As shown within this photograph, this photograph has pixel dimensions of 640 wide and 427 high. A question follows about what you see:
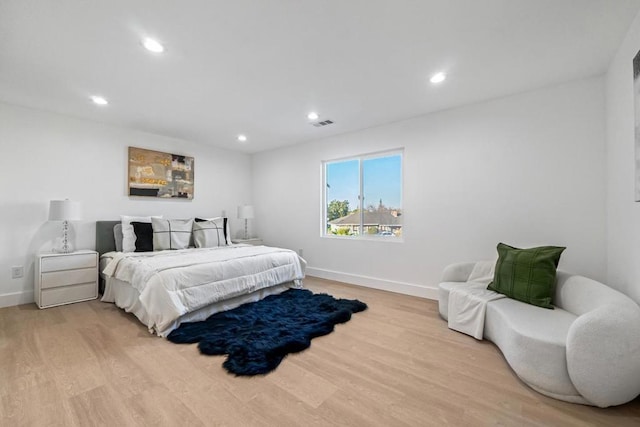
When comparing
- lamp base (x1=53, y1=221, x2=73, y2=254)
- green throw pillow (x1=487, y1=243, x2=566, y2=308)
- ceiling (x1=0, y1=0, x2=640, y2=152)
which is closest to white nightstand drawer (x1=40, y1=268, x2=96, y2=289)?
lamp base (x1=53, y1=221, x2=73, y2=254)

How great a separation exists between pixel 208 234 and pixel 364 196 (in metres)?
2.49

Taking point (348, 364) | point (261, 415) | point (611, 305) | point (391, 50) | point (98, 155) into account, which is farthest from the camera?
point (98, 155)

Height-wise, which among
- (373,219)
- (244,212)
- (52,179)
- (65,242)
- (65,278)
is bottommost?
(65,278)

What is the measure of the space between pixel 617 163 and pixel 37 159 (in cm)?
606

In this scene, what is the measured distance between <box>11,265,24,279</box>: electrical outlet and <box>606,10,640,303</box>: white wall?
5897mm

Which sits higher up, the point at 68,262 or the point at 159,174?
the point at 159,174

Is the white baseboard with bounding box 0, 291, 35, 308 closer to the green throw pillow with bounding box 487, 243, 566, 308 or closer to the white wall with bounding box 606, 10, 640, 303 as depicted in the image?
the green throw pillow with bounding box 487, 243, 566, 308

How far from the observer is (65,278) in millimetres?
3260

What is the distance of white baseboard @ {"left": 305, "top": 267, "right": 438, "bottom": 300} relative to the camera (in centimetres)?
354

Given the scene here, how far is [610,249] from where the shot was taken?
7.95ft

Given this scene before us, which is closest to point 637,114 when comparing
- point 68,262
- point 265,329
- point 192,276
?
point 265,329

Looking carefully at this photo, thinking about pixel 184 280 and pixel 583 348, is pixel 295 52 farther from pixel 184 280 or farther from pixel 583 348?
pixel 583 348

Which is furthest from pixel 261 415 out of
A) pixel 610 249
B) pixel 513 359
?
pixel 610 249

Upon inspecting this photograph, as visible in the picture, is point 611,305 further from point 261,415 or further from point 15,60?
point 15,60
